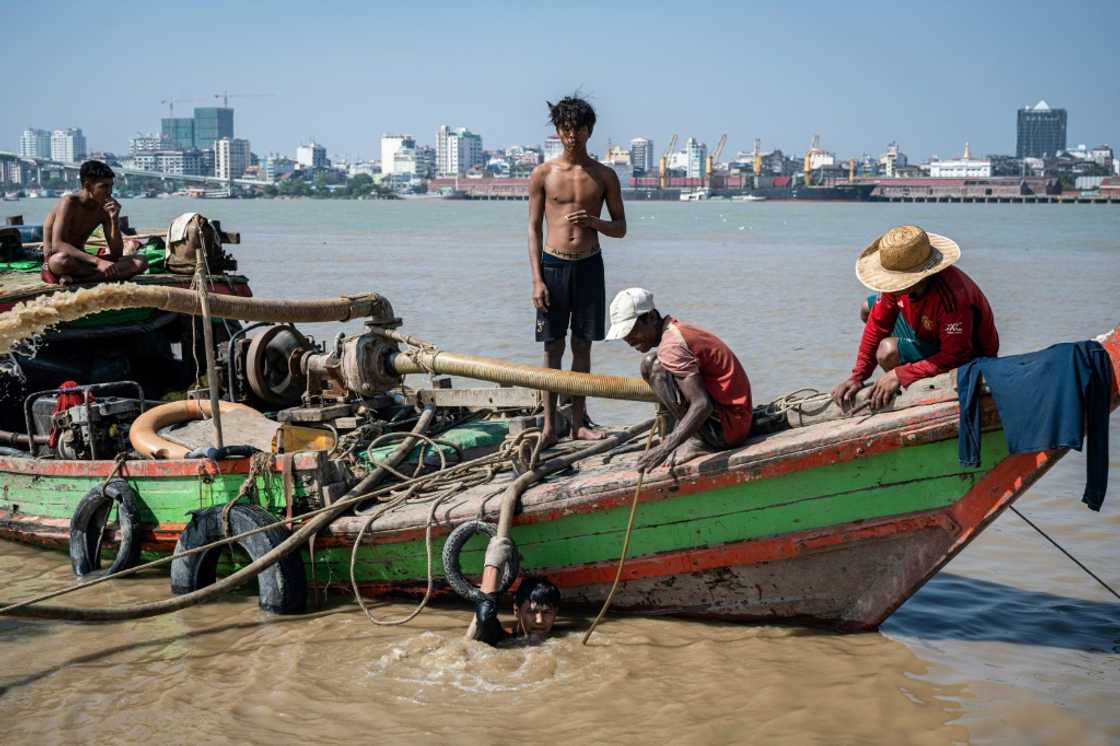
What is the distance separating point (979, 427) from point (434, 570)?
10.2ft

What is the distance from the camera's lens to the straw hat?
6125 mm

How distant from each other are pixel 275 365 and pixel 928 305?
4732 millimetres

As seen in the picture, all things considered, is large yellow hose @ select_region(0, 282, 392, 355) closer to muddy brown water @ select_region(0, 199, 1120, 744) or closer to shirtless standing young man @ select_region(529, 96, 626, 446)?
shirtless standing young man @ select_region(529, 96, 626, 446)

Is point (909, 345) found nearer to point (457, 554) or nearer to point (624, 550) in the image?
point (624, 550)

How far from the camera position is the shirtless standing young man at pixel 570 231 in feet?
25.0

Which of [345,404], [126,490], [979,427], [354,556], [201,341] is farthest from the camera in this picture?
[201,341]

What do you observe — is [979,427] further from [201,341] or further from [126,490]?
[201,341]

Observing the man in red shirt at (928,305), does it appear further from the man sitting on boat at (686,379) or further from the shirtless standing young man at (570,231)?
the shirtless standing young man at (570,231)

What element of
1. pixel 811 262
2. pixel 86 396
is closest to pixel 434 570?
pixel 86 396

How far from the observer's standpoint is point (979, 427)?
5770mm

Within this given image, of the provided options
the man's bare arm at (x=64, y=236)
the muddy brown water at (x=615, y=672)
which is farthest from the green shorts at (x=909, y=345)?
the man's bare arm at (x=64, y=236)

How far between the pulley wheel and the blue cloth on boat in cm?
491

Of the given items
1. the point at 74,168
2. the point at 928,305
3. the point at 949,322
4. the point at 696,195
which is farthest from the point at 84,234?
the point at 696,195

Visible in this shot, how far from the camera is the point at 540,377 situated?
7098mm
